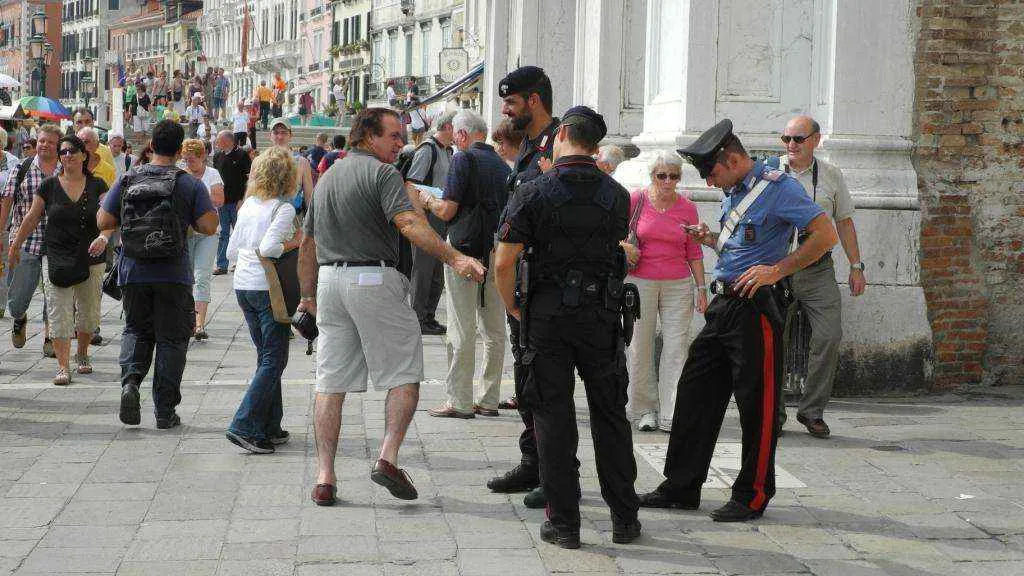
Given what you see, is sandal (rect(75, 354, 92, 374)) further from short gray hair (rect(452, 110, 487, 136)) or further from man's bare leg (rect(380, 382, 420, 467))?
man's bare leg (rect(380, 382, 420, 467))

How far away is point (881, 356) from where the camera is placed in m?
9.78

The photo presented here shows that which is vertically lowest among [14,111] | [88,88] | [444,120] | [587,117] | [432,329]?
[432,329]

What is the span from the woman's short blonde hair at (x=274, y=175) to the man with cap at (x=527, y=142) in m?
1.58

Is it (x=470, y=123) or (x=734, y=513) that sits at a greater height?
(x=470, y=123)

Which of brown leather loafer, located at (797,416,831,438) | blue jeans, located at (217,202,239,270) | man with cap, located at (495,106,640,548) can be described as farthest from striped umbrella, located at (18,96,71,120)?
man with cap, located at (495,106,640,548)

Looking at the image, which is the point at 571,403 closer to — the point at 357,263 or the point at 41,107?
the point at 357,263

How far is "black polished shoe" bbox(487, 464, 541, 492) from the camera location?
6.88 meters

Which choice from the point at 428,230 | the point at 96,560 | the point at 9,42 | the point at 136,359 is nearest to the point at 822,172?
the point at 428,230

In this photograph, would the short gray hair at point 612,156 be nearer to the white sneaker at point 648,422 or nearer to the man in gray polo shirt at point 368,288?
the white sneaker at point 648,422

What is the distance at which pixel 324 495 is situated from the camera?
6562 mm

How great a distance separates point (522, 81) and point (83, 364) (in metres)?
5.13

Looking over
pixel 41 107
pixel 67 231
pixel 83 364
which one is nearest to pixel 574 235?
pixel 67 231

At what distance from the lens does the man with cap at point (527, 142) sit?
22.6ft

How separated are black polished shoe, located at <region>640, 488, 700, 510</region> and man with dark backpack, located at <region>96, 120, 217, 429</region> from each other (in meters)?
3.17
